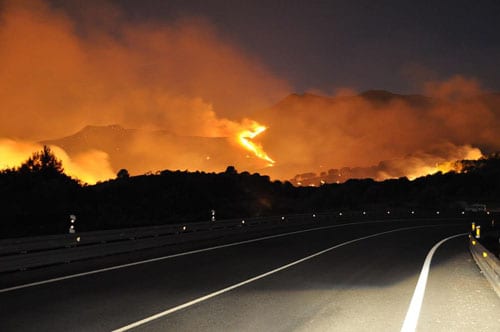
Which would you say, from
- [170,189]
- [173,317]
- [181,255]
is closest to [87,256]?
[181,255]

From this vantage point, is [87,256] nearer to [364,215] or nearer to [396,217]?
[364,215]

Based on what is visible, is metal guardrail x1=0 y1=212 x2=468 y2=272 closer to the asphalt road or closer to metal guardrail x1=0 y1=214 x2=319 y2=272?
metal guardrail x1=0 y1=214 x2=319 y2=272

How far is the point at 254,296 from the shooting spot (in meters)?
10.3

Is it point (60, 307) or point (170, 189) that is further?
point (170, 189)

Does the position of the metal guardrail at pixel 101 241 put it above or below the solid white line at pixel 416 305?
above

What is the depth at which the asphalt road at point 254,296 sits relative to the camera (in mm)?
8078

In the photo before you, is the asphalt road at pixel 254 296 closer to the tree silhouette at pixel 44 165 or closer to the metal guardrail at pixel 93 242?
the metal guardrail at pixel 93 242

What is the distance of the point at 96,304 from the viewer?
962 centimetres

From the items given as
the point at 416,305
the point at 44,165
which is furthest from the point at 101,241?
the point at 44,165

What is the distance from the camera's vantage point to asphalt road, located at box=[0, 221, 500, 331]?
8.08 m

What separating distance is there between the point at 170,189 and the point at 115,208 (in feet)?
59.1

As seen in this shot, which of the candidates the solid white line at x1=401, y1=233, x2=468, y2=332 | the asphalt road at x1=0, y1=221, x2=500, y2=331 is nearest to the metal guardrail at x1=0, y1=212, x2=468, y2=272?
the asphalt road at x1=0, y1=221, x2=500, y2=331

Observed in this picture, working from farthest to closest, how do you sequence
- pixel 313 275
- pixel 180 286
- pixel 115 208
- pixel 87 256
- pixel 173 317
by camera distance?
pixel 115 208
pixel 87 256
pixel 313 275
pixel 180 286
pixel 173 317

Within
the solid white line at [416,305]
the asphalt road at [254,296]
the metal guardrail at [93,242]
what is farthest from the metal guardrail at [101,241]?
the solid white line at [416,305]
